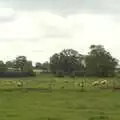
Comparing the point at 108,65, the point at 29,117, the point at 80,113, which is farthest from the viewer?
the point at 108,65

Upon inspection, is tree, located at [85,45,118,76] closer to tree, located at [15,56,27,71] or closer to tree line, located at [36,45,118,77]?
tree line, located at [36,45,118,77]

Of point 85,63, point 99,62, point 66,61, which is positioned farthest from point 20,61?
point 99,62

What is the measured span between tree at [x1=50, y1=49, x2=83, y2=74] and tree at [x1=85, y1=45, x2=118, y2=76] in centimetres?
2120

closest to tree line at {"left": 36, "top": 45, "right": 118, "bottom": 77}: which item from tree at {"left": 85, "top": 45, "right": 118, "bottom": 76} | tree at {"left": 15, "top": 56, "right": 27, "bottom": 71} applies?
tree at {"left": 85, "top": 45, "right": 118, "bottom": 76}

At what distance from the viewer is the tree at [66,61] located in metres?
129

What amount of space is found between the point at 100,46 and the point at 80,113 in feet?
296

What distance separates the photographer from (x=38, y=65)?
181 metres

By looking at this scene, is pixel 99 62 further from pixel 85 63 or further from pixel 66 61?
pixel 66 61

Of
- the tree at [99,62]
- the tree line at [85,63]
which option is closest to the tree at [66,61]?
the tree line at [85,63]

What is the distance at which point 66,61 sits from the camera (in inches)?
5261

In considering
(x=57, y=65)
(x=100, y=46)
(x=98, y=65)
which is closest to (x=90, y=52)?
(x=100, y=46)

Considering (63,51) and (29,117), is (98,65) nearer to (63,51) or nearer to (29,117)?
(63,51)

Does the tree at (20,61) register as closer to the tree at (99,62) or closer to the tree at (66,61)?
the tree at (66,61)

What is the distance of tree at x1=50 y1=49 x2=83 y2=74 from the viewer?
129 meters
